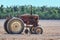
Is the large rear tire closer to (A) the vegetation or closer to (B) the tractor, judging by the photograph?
(B) the tractor

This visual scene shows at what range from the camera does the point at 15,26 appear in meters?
25.9

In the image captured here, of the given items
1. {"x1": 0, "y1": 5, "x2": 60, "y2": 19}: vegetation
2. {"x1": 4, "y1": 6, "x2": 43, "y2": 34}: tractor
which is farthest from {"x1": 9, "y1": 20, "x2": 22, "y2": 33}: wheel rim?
{"x1": 0, "y1": 5, "x2": 60, "y2": 19}: vegetation

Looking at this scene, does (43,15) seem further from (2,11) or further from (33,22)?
(33,22)

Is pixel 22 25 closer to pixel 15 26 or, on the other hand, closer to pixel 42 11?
pixel 15 26

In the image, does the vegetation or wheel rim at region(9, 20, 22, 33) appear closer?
wheel rim at region(9, 20, 22, 33)

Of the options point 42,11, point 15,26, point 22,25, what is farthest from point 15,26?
point 42,11

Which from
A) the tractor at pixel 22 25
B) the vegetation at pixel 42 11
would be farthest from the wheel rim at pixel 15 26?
the vegetation at pixel 42 11

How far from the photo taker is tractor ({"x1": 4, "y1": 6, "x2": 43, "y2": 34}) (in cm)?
2592

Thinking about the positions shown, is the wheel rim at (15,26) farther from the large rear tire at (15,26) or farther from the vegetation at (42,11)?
the vegetation at (42,11)

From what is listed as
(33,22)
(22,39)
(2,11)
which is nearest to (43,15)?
(2,11)

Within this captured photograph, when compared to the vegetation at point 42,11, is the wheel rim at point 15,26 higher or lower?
higher

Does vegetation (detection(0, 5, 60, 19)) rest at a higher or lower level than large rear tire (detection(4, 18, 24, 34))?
lower

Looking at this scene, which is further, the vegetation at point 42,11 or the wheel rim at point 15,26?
the vegetation at point 42,11

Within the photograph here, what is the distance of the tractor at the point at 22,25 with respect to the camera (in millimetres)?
25922
